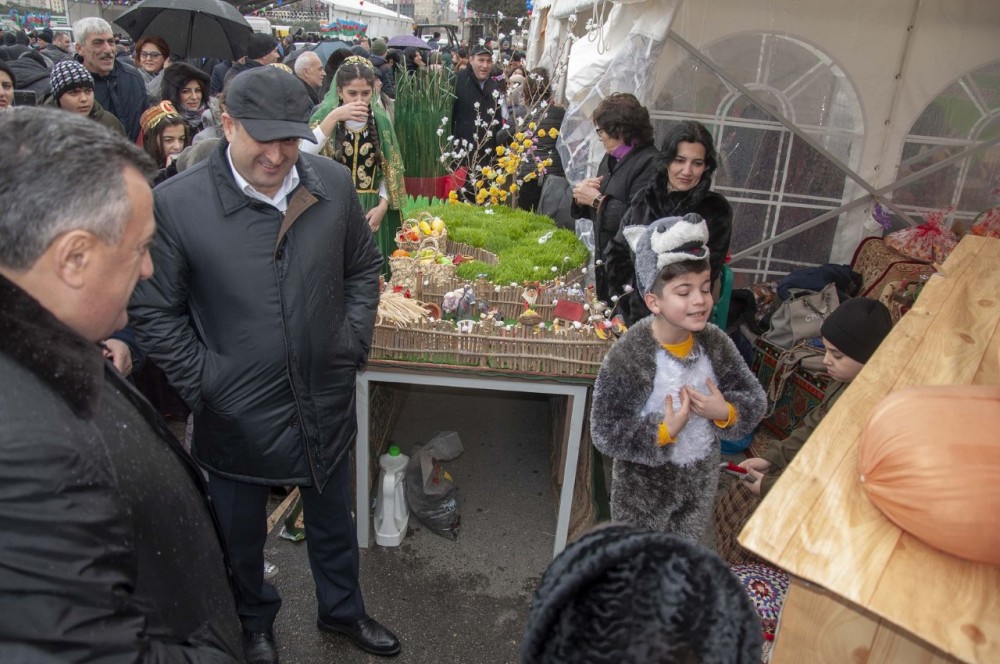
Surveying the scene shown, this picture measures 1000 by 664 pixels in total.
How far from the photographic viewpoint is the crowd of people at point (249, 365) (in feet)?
3.09

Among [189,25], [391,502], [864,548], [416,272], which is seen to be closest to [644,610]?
[864,548]

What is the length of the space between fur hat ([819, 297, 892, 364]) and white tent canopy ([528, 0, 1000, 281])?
91.8 inches

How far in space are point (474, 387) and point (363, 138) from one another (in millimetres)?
2001

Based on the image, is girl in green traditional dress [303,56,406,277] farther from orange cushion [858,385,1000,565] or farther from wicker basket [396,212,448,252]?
orange cushion [858,385,1000,565]

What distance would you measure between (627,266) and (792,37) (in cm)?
263

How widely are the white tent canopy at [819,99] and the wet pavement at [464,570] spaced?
2.20m

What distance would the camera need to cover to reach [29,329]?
3.08 ft

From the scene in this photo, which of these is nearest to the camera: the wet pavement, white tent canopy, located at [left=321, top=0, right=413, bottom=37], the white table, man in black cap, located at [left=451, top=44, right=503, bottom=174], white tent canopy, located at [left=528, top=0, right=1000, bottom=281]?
the wet pavement

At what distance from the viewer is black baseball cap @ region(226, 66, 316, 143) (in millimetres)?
2053

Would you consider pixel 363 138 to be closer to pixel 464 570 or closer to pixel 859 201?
pixel 464 570

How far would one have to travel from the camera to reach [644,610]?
961 millimetres

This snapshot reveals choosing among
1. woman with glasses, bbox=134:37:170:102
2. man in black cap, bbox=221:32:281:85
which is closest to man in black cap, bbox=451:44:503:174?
man in black cap, bbox=221:32:281:85

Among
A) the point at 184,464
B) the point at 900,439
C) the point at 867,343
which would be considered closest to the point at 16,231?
the point at 184,464

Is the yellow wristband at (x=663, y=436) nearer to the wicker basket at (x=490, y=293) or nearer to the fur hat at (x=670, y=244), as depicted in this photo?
the fur hat at (x=670, y=244)
